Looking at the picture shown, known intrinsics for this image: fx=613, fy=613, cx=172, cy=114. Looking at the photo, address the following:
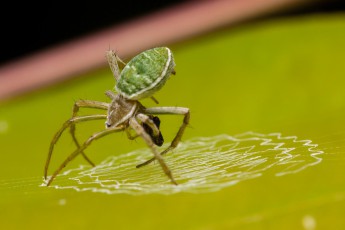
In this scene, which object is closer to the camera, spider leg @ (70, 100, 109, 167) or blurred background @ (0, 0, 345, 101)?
spider leg @ (70, 100, 109, 167)

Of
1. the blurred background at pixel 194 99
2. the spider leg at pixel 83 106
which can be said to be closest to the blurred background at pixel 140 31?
the blurred background at pixel 194 99

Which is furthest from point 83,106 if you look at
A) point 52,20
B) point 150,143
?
point 52,20

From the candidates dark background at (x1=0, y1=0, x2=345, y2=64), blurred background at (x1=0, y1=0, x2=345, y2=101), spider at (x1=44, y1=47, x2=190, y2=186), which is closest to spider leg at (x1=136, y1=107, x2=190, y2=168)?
spider at (x1=44, y1=47, x2=190, y2=186)

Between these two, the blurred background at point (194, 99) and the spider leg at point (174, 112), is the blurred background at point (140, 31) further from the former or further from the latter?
the spider leg at point (174, 112)

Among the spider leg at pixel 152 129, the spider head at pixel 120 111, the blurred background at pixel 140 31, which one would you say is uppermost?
the blurred background at pixel 140 31

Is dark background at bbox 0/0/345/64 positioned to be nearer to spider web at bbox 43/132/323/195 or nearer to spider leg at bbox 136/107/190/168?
spider leg at bbox 136/107/190/168

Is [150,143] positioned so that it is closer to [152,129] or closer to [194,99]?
[152,129]
